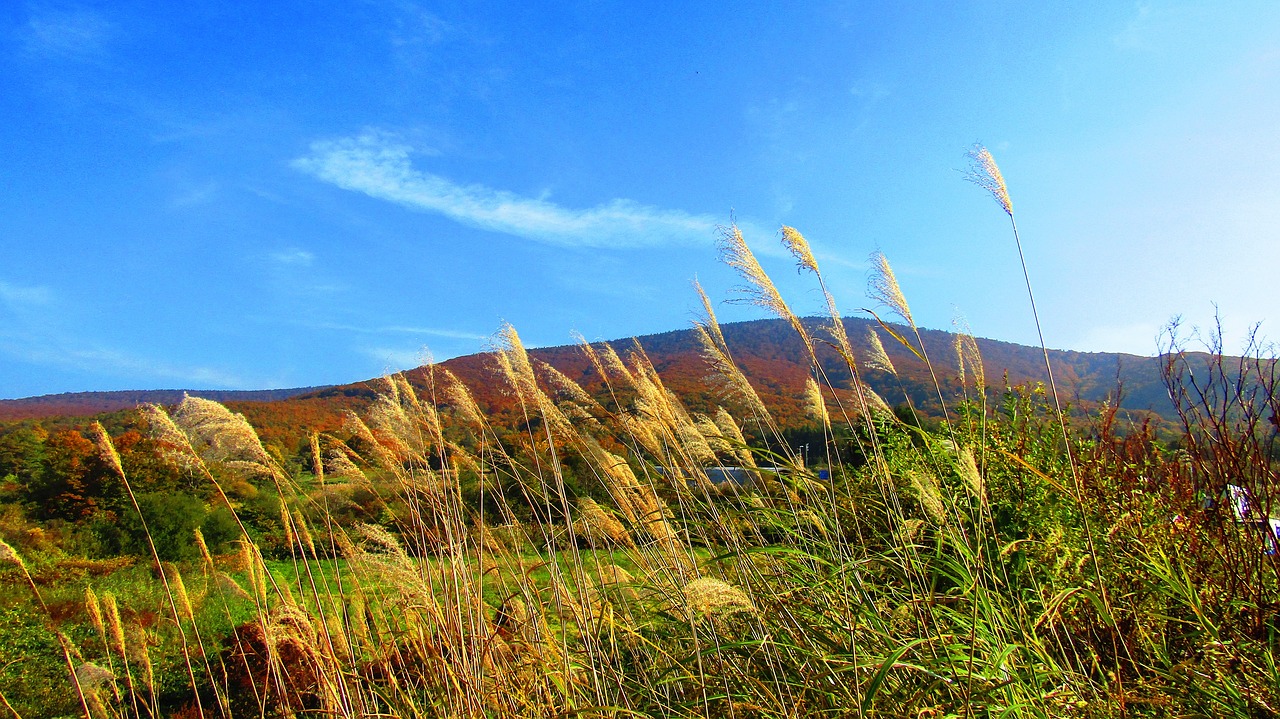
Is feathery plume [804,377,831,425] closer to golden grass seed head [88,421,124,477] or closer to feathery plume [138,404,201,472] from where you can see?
feathery plume [138,404,201,472]

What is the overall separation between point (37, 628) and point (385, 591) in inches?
298

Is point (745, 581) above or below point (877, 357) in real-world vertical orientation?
below

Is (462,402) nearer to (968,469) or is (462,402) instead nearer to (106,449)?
(106,449)

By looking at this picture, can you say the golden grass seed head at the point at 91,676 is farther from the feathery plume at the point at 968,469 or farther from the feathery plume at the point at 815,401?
the feathery plume at the point at 968,469

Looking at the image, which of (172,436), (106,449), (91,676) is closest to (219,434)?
(172,436)

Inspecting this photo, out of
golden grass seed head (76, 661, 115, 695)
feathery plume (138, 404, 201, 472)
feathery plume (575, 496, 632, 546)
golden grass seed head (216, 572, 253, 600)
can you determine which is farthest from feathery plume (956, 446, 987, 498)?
golden grass seed head (76, 661, 115, 695)

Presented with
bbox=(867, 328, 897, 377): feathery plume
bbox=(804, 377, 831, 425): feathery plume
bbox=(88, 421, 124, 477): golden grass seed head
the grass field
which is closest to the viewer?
the grass field

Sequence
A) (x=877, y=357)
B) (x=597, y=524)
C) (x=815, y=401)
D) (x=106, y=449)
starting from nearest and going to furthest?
1. (x=106, y=449)
2. (x=877, y=357)
3. (x=815, y=401)
4. (x=597, y=524)

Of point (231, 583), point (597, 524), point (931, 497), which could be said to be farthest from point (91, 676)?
point (931, 497)

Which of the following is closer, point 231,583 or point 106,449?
point 106,449

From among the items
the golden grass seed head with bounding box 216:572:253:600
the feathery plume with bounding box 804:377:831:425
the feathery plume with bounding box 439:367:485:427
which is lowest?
the golden grass seed head with bounding box 216:572:253:600

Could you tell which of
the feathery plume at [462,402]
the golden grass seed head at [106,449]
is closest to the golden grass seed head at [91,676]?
the golden grass seed head at [106,449]

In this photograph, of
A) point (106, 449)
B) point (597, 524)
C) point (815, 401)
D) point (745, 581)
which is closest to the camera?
point (106, 449)

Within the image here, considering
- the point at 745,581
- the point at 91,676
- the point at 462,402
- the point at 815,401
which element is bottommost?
the point at 91,676
